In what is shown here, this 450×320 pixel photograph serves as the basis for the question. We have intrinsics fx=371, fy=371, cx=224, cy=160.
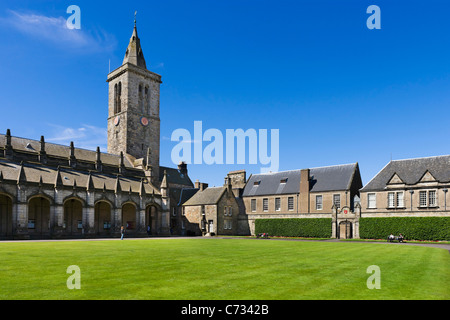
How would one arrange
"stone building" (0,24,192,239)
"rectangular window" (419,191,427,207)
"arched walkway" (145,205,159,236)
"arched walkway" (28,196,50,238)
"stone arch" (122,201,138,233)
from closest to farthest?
"stone building" (0,24,192,239)
"rectangular window" (419,191,427,207)
"arched walkway" (28,196,50,238)
"stone arch" (122,201,138,233)
"arched walkway" (145,205,159,236)

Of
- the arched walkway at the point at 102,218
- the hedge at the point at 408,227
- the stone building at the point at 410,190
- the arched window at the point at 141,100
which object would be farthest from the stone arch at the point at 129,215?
the stone building at the point at 410,190

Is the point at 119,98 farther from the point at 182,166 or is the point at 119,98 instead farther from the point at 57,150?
the point at 57,150

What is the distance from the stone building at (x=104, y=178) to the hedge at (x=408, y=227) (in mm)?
30341

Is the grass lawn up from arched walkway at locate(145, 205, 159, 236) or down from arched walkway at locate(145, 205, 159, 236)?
up

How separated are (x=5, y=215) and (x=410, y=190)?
5078 cm

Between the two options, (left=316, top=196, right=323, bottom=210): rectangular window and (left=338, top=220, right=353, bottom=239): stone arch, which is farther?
(left=316, top=196, right=323, bottom=210): rectangular window

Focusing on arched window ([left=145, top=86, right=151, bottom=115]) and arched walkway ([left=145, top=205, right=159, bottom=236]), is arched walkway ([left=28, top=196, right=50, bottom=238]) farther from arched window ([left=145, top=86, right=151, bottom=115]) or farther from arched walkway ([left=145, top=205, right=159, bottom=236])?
arched window ([left=145, top=86, right=151, bottom=115])

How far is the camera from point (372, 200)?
5053 centimetres

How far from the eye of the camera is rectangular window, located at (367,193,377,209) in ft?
165

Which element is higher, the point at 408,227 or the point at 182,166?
the point at 182,166

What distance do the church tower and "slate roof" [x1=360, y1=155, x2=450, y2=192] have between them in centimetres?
3993

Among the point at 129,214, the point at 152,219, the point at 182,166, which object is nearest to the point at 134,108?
the point at 182,166

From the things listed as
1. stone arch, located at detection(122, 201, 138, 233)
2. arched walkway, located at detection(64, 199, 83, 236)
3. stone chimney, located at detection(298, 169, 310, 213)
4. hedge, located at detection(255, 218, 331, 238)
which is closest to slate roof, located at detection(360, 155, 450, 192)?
hedge, located at detection(255, 218, 331, 238)
